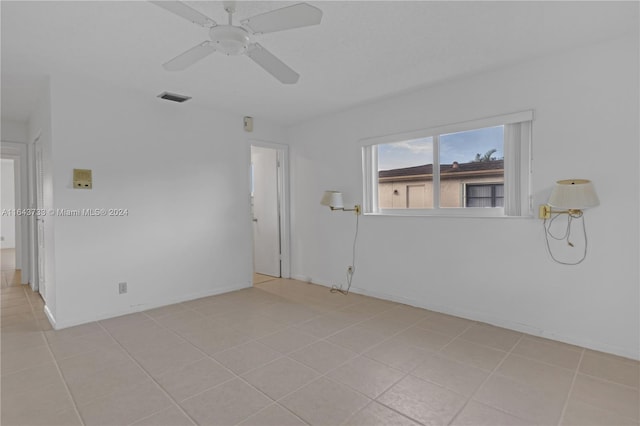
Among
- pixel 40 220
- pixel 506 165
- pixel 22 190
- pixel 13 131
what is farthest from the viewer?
pixel 22 190

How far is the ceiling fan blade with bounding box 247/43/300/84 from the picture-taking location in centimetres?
196

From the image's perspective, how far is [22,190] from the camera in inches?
194

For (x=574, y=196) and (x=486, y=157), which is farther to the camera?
(x=486, y=157)

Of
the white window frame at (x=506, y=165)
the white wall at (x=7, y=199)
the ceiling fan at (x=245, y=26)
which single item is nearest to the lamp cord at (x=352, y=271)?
the white window frame at (x=506, y=165)

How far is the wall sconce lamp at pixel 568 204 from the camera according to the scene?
2.50 meters

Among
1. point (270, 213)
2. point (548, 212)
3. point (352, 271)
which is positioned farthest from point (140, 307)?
point (548, 212)

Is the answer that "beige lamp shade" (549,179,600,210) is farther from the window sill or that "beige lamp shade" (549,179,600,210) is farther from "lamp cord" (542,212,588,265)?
the window sill

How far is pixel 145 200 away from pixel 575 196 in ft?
13.3

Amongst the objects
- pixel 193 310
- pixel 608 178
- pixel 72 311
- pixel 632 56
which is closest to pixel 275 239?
pixel 193 310

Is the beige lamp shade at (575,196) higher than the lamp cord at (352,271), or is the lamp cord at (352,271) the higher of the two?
the beige lamp shade at (575,196)

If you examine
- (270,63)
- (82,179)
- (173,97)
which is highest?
(173,97)

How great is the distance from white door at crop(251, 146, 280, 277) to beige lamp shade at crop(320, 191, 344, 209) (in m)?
1.21

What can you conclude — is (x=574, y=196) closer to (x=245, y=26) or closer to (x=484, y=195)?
(x=484, y=195)

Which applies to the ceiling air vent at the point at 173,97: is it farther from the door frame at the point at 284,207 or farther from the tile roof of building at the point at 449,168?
the tile roof of building at the point at 449,168
